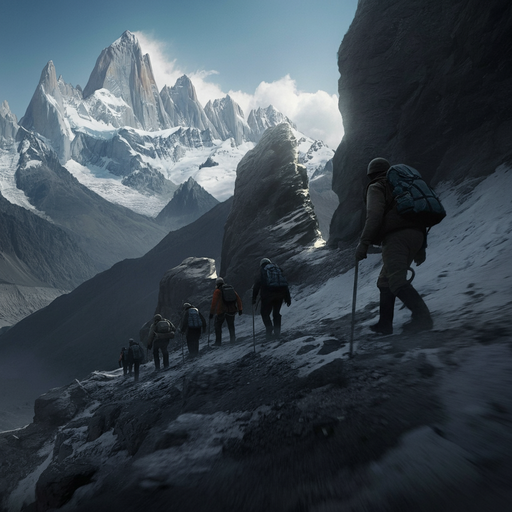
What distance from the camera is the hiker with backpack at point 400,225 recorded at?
412 cm

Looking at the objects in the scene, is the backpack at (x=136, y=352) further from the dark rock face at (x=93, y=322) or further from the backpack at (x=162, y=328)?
the dark rock face at (x=93, y=322)

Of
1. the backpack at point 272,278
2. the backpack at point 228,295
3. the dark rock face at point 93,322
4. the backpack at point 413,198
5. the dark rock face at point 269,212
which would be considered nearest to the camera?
the backpack at point 413,198

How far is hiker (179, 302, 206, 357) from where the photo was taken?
1199cm

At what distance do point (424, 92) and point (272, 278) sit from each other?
1272 cm

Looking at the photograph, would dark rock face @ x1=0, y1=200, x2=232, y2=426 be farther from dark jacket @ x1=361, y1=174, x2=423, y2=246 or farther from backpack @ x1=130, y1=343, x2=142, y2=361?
dark jacket @ x1=361, y1=174, x2=423, y2=246

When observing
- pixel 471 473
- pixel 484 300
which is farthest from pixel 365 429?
pixel 484 300

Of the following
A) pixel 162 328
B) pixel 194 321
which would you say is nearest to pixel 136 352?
pixel 162 328

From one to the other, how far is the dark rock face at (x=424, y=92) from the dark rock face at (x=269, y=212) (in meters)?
4.09

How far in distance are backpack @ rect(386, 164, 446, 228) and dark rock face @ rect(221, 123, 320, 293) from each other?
1726cm

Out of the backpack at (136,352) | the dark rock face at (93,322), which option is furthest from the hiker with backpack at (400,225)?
the dark rock face at (93,322)

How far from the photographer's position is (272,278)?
28.2ft

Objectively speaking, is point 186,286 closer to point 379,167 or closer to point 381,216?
point 379,167

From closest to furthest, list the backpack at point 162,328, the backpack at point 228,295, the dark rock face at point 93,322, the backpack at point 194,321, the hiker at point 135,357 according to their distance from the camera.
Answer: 1. the backpack at point 228,295
2. the backpack at point 194,321
3. the backpack at point 162,328
4. the hiker at point 135,357
5. the dark rock face at point 93,322

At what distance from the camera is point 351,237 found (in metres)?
18.5
